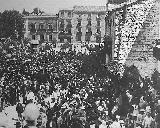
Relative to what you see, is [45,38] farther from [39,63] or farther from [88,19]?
[39,63]

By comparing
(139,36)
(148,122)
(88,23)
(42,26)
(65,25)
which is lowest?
(148,122)

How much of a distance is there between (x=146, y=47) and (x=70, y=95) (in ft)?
6.26

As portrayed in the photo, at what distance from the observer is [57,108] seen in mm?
4859

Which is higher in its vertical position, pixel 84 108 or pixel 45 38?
pixel 45 38

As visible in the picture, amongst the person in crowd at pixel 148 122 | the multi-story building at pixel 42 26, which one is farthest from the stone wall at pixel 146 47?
the multi-story building at pixel 42 26

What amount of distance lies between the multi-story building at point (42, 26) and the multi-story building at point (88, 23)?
2.04 meters

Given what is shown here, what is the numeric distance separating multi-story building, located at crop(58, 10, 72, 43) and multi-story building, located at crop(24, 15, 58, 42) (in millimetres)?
Result: 360

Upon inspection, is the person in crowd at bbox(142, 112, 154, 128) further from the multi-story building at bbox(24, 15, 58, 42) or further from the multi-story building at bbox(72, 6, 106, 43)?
the multi-story building at bbox(24, 15, 58, 42)

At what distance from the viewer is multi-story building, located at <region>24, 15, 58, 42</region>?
19252 millimetres

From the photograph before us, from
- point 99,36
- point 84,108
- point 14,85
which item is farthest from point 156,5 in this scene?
point 99,36

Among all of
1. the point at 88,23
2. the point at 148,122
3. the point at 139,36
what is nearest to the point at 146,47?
A: the point at 139,36

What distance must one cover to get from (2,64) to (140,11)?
3.33m

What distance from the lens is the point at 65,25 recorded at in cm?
1911

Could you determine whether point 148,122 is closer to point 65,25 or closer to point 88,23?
point 88,23
